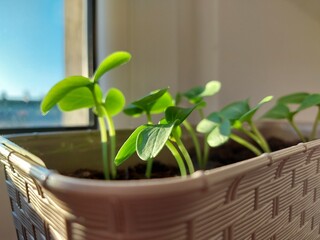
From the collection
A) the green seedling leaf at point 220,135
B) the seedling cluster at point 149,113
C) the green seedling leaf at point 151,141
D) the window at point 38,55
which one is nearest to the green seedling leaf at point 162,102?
the seedling cluster at point 149,113

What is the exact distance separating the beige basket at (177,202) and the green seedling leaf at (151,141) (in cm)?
7

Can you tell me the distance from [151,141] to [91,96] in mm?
240

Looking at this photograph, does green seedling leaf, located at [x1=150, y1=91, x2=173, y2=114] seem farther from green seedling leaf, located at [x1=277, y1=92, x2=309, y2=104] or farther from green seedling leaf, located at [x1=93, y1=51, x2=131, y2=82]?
green seedling leaf, located at [x1=277, y1=92, x2=309, y2=104]

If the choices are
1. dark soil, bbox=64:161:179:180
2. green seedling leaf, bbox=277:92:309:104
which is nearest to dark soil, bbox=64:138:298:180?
dark soil, bbox=64:161:179:180

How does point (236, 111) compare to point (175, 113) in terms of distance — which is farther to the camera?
point (236, 111)

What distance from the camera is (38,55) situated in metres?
0.76

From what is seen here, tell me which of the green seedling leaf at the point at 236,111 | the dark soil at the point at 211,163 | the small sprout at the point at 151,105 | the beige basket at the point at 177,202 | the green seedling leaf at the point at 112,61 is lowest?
the dark soil at the point at 211,163

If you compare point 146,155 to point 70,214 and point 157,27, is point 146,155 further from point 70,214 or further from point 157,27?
point 157,27

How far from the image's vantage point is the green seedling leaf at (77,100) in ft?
1.51

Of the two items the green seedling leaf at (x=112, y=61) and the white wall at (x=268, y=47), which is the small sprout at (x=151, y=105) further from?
the white wall at (x=268, y=47)

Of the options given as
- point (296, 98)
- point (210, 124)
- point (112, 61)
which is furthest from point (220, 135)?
point (296, 98)

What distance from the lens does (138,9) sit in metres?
0.83

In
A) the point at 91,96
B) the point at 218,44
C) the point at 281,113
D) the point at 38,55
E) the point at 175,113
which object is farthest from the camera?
the point at 218,44

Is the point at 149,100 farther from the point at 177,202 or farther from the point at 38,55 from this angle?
the point at 38,55
